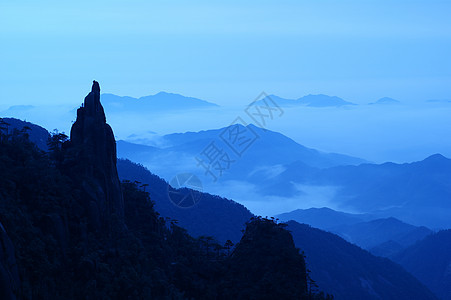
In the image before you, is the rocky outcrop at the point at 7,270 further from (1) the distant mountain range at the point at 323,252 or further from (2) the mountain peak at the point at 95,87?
(1) the distant mountain range at the point at 323,252

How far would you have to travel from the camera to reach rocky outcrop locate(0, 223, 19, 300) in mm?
23188

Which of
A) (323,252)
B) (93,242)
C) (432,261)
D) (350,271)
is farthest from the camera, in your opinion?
(432,261)

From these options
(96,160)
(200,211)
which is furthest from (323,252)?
(96,160)

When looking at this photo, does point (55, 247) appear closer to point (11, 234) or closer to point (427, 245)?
point (11, 234)

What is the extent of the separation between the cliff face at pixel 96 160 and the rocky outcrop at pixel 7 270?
7.96 metres

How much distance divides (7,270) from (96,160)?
11.6 metres

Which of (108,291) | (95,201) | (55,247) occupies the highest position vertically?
(95,201)

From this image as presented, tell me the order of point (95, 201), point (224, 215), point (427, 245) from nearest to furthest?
point (95, 201), point (224, 215), point (427, 245)

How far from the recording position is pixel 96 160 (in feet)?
113

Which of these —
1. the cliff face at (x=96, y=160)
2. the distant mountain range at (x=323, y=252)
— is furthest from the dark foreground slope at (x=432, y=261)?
the cliff face at (x=96, y=160)

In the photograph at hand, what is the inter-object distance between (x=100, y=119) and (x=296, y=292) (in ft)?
57.5

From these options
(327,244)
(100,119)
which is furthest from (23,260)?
(327,244)

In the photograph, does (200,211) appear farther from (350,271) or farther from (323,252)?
(350,271)

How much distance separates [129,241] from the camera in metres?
34.3
